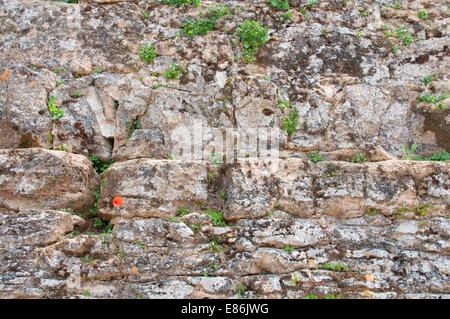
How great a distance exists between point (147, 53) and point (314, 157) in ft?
7.49

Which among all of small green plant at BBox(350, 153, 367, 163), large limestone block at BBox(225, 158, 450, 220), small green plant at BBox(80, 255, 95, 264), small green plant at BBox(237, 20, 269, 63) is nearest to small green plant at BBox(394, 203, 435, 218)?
large limestone block at BBox(225, 158, 450, 220)

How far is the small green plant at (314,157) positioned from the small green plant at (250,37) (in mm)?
1382

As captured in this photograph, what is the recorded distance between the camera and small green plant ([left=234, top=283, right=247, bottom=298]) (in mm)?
5289

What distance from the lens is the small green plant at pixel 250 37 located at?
6777 millimetres

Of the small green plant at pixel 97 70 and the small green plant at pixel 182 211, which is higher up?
the small green plant at pixel 97 70

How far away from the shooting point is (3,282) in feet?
16.7

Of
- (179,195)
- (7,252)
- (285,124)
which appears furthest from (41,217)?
(285,124)

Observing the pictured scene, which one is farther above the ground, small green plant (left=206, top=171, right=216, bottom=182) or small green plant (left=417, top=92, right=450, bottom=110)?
small green plant (left=417, top=92, right=450, bottom=110)

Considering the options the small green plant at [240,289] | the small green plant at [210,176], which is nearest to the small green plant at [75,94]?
the small green plant at [210,176]

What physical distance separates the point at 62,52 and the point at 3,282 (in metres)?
2.78

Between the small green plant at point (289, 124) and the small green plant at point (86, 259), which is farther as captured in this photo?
the small green plant at point (289, 124)

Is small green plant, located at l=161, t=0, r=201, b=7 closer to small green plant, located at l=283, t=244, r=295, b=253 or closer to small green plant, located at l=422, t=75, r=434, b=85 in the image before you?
small green plant, located at l=422, t=75, r=434, b=85

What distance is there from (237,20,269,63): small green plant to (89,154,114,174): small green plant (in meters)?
2.03

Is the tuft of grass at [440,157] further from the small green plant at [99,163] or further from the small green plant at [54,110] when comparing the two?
the small green plant at [54,110]
